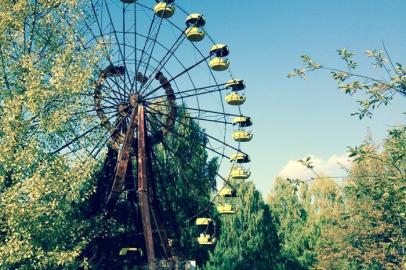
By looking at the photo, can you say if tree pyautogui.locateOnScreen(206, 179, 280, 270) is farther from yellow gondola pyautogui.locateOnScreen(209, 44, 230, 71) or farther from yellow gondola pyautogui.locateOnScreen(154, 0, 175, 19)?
yellow gondola pyautogui.locateOnScreen(154, 0, 175, 19)

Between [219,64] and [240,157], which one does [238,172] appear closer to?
[240,157]

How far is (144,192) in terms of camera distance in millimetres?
14383

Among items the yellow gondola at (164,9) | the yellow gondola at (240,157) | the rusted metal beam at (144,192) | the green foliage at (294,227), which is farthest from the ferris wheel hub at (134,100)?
the green foliage at (294,227)

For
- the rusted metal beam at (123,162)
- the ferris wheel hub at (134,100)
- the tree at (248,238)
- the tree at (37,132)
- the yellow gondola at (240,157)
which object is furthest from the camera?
the tree at (248,238)

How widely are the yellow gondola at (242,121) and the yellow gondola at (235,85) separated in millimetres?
1817

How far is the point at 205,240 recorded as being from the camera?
72.6ft

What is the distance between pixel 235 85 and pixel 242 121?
2303 millimetres

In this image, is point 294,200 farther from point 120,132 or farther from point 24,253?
point 24,253

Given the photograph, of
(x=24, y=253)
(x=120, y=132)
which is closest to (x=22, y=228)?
(x=24, y=253)

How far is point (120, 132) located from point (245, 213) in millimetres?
19034

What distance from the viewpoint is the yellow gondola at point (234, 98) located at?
72.3 feet

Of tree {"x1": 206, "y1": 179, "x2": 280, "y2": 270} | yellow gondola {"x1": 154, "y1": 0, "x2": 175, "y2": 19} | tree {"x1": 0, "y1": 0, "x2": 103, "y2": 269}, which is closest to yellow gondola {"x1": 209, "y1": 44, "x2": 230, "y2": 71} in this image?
yellow gondola {"x1": 154, "y1": 0, "x2": 175, "y2": 19}

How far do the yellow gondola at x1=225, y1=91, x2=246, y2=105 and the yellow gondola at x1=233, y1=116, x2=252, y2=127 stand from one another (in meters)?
1.20

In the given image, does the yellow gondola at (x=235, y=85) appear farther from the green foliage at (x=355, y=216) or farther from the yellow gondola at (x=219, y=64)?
the green foliage at (x=355, y=216)
